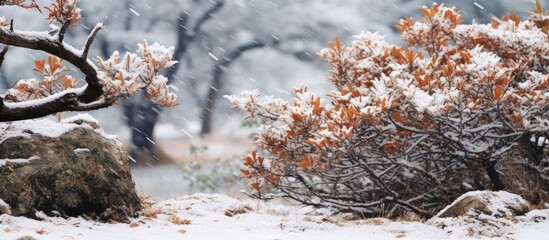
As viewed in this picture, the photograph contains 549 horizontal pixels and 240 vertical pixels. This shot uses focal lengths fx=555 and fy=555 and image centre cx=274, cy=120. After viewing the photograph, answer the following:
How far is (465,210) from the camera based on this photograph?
4480 mm

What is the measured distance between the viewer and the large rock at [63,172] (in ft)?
13.3

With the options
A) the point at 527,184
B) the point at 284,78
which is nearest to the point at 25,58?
the point at 284,78

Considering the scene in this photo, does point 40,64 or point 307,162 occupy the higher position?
point 40,64

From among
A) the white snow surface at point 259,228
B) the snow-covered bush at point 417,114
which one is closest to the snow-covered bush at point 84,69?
the white snow surface at point 259,228

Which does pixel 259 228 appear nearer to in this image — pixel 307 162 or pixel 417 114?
pixel 307 162

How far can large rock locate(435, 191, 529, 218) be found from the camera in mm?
4438

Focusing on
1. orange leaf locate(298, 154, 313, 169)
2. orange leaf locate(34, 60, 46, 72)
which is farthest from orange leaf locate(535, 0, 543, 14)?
orange leaf locate(34, 60, 46, 72)

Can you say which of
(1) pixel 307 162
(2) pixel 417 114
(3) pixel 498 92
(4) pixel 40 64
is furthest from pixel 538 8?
(4) pixel 40 64

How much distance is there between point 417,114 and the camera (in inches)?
189

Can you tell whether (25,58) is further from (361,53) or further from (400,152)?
(400,152)

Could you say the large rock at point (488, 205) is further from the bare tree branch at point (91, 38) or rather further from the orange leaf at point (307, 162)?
the bare tree branch at point (91, 38)

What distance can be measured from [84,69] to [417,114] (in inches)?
108

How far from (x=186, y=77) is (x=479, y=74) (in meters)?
9.71

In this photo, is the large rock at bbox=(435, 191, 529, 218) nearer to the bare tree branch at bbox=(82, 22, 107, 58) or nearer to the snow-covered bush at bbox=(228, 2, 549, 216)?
the snow-covered bush at bbox=(228, 2, 549, 216)
